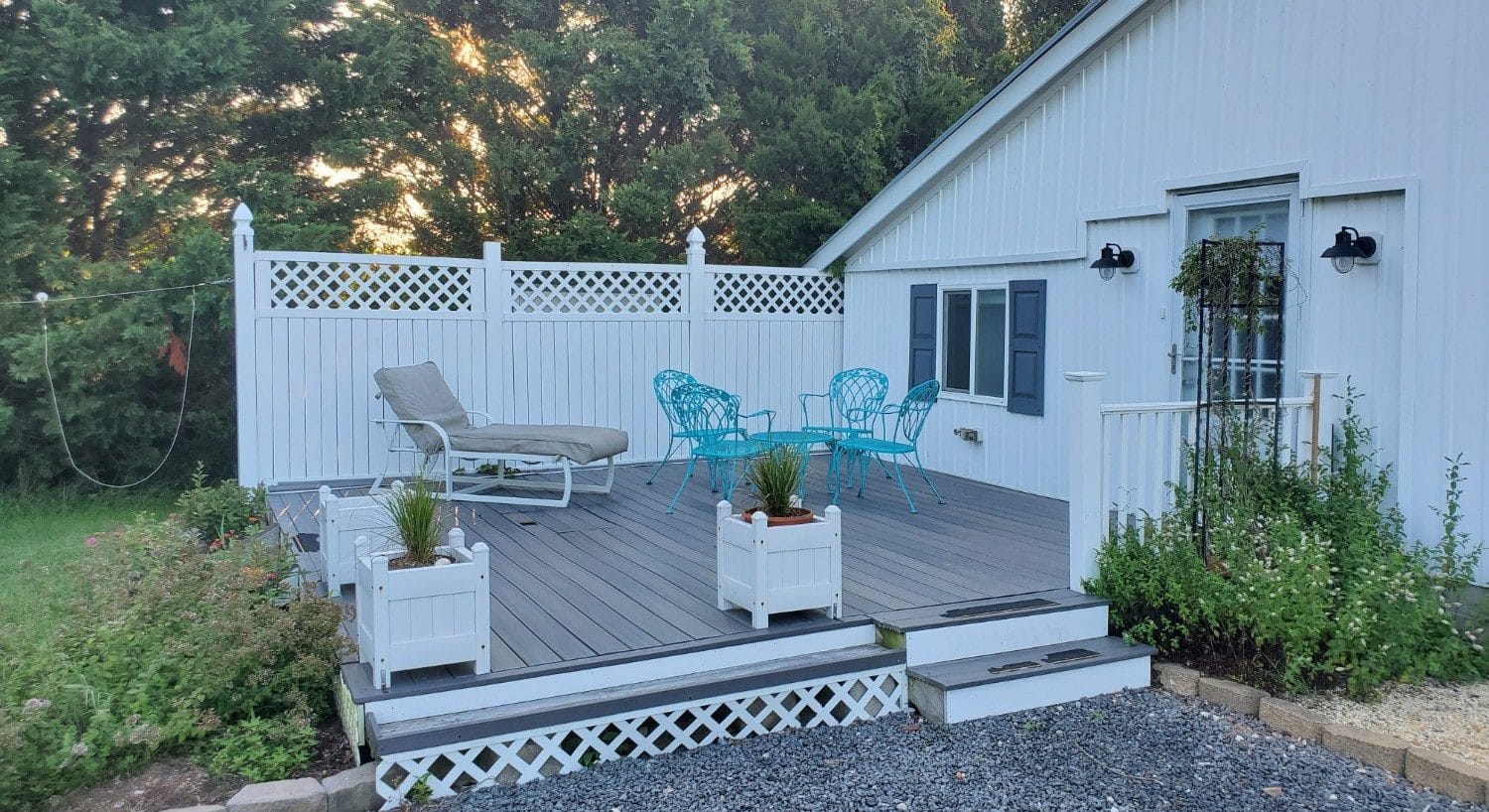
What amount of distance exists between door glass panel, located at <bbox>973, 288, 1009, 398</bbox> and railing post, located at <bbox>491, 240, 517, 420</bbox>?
334cm

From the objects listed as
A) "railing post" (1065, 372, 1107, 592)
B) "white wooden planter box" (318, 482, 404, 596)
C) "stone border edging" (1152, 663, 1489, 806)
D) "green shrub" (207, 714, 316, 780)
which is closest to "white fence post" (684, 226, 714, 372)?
"white wooden planter box" (318, 482, 404, 596)

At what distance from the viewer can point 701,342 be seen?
882cm

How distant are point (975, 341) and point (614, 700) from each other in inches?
187

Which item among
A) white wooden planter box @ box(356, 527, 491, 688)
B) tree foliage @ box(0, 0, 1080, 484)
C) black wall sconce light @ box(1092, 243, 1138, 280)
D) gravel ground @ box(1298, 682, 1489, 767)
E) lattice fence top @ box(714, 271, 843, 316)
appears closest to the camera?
white wooden planter box @ box(356, 527, 491, 688)

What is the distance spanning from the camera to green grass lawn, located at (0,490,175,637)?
5272mm

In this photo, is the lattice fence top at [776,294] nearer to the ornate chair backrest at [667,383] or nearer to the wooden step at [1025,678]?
the ornate chair backrest at [667,383]

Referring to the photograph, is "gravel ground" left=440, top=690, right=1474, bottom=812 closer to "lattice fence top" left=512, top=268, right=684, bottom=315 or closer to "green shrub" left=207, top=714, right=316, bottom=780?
"green shrub" left=207, top=714, right=316, bottom=780

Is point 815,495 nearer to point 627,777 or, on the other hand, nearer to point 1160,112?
point 1160,112

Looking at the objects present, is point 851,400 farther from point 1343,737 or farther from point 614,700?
point 614,700

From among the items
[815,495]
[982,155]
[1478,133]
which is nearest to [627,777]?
[815,495]

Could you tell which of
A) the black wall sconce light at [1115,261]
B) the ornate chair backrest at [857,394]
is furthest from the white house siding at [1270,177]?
the ornate chair backrest at [857,394]

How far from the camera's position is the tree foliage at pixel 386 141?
9789mm

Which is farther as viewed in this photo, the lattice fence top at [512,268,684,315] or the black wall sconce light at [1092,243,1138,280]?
the lattice fence top at [512,268,684,315]

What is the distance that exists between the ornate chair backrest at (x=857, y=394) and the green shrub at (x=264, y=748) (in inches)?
183
